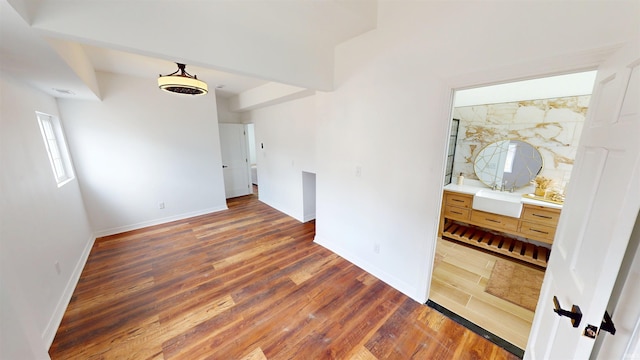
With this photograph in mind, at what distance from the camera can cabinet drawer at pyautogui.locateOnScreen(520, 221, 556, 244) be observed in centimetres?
253

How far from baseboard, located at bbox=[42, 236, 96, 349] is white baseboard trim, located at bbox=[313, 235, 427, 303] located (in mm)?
2697

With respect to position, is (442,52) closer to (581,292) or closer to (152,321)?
(581,292)

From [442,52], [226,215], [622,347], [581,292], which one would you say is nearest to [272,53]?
[442,52]

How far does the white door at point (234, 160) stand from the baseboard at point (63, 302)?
2.90 metres

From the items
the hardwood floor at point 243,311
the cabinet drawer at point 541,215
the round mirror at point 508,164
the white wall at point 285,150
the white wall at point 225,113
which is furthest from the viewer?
the white wall at point 225,113

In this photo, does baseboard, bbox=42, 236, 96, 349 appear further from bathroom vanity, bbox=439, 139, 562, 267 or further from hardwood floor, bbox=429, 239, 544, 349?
bathroom vanity, bbox=439, 139, 562, 267

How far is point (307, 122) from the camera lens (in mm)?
3631

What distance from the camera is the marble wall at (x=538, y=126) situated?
264 centimetres

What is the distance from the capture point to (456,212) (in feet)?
10.7

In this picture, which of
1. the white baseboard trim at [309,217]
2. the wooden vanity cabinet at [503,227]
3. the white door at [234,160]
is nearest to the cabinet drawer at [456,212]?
the wooden vanity cabinet at [503,227]

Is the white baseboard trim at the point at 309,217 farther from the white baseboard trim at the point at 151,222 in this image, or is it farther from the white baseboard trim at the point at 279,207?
the white baseboard trim at the point at 151,222

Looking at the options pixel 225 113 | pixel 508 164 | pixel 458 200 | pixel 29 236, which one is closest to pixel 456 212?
pixel 458 200

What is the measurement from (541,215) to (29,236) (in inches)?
204

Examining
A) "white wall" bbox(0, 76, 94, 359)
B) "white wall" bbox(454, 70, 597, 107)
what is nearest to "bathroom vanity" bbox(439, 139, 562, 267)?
"white wall" bbox(454, 70, 597, 107)
